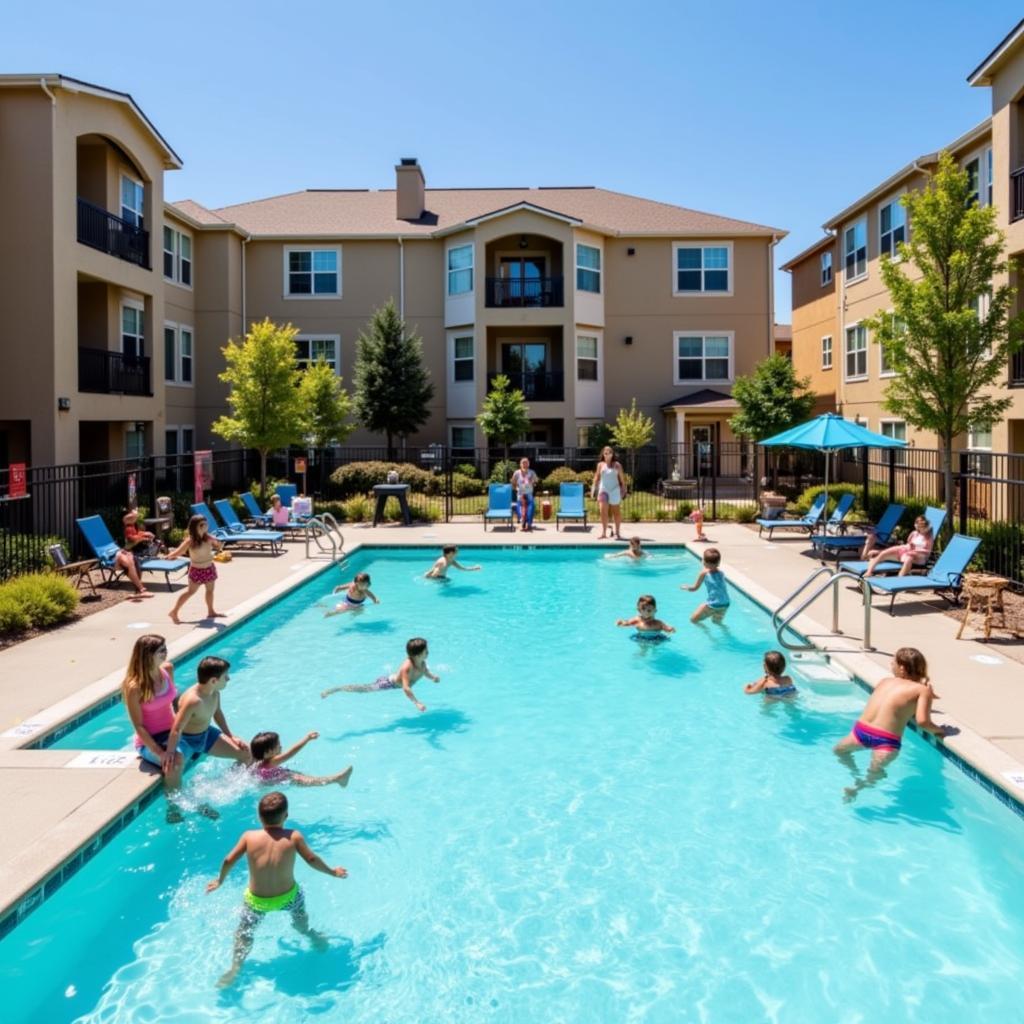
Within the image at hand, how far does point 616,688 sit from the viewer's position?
10602 millimetres

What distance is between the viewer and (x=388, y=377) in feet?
103

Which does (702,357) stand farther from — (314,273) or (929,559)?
(929,559)

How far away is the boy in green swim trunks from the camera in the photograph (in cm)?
536

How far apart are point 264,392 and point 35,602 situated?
1280cm

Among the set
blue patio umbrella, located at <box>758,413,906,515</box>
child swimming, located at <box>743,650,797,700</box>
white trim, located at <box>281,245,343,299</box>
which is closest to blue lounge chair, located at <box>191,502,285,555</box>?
blue patio umbrella, located at <box>758,413,906,515</box>

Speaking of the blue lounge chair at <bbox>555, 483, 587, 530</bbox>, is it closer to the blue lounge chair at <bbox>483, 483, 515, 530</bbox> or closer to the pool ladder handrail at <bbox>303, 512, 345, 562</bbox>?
the blue lounge chair at <bbox>483, 483, 515, 530</bbox>

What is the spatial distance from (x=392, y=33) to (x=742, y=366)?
876 inches

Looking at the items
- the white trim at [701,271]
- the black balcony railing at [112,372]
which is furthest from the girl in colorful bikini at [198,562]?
the white trim at [701,271]

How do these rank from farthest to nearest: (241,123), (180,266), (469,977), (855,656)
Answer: (180,266)
(241,123)
(855,656)
(469,977)

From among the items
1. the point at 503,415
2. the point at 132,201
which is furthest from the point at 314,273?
the point at 132,201

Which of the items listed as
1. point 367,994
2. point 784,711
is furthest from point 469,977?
point 784,711

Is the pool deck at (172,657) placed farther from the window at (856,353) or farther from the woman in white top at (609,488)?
the window at (856,353)

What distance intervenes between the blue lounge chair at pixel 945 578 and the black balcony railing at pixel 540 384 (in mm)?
21515

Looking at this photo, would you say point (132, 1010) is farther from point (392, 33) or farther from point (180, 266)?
point (180, 266)
